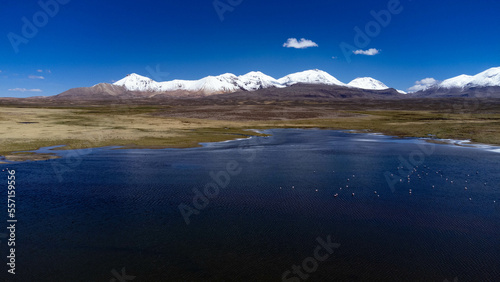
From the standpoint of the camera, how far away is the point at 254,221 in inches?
830

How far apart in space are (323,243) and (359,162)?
26.0 m

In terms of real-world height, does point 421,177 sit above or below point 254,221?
above

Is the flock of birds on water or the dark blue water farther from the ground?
the flock of birds on water

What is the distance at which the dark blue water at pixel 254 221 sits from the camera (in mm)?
15406

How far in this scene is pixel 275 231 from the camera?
19.5m

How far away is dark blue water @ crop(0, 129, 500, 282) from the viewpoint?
15406 mm

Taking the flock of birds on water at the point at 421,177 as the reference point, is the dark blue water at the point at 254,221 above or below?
below

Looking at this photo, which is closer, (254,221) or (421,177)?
(254,221)

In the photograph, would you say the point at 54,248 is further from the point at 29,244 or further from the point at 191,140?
the point at 191,140

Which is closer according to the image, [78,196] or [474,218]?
[474,218]

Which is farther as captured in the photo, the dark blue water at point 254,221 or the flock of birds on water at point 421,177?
the flock of birds on water at point 421,177

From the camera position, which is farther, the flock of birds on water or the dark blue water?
the flock of birds on water

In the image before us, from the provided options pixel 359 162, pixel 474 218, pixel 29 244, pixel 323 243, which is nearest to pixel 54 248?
pixel 29 244

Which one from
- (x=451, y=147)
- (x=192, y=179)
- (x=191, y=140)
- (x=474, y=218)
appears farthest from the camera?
(x=191, y=140)
